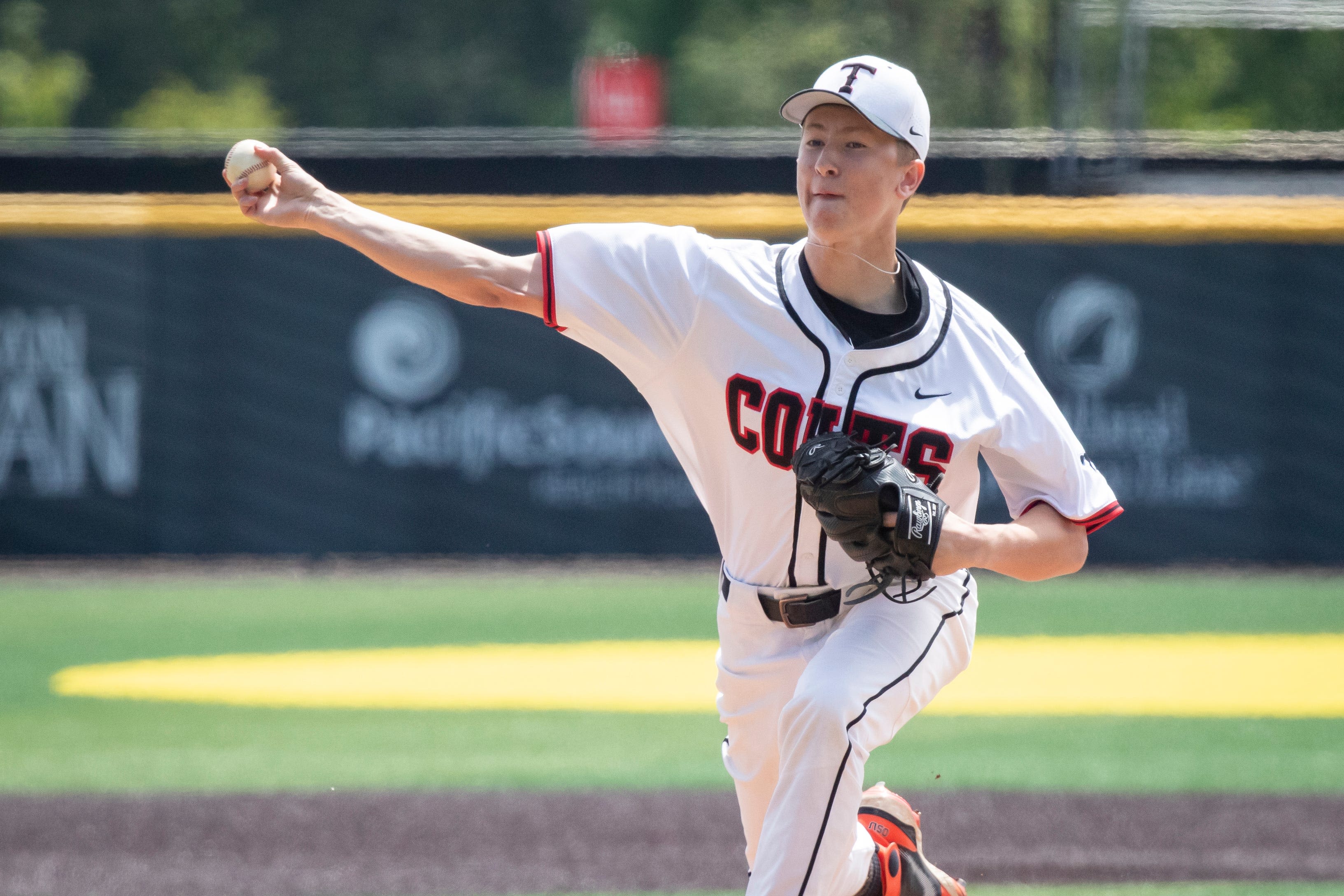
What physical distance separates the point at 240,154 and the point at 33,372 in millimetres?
8046

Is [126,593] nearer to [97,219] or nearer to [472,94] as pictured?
[97,219]

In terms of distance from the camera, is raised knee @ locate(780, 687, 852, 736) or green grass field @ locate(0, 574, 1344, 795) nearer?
raised knee @ locate(780, 687, 852, 736)

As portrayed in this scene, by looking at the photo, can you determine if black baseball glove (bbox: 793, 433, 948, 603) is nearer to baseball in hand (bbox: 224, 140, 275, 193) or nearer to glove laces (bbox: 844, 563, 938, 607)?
glove laces (bbox: 844, 563, 938, 607)

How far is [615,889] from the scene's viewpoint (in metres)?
4.20

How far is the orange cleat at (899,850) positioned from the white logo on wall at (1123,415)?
7.34 m

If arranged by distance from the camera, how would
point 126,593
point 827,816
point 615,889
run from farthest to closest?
point 126,593 < point 615,889 < point 827,816

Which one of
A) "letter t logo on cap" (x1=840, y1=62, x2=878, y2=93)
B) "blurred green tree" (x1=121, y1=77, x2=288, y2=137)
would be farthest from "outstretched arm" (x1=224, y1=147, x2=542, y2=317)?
"blurred green tree" (x1=121, y1=77, x2=288, y2=137)

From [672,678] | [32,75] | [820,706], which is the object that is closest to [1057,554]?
[820,706]

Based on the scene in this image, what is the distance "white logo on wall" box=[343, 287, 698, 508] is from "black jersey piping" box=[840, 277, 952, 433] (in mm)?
7433

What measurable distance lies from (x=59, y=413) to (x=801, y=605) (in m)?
8.43

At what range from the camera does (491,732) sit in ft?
20.7

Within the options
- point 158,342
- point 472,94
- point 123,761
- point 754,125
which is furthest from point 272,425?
point 472,94

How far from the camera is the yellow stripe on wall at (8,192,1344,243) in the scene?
10.6m

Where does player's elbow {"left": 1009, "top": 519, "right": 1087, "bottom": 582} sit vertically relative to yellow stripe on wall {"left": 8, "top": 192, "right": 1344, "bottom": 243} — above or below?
below
